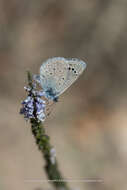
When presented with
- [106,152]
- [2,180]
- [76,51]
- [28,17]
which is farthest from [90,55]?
[2,180]

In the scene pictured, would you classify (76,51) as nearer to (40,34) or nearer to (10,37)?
(40,34)

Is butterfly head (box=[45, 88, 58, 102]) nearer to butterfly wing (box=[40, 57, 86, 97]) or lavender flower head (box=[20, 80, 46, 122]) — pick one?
butterfly wing (box=[40, 57, 86, 97])

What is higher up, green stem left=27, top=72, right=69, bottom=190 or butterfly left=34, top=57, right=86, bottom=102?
butterfly left=34, top=57, right=86, bottom=102

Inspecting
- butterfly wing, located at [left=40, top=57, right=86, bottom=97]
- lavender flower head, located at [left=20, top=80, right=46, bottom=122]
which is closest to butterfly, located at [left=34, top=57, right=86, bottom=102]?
butterfly wing, located at [left=40, top=57, right=86, bottom=97]

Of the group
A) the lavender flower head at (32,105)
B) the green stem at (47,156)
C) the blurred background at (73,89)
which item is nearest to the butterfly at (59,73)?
the lavender flower head at (32,105)

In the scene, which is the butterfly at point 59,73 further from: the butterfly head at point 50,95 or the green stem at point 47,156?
the green stem at point 47,156

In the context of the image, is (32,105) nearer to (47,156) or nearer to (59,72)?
(47,156)

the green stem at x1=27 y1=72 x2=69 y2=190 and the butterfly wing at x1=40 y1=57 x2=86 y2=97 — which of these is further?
the butterfly wing at x1=40 y1=57 x2=86 y2=97
